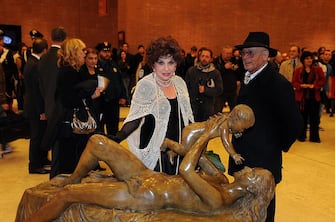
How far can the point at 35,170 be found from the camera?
4.82 m

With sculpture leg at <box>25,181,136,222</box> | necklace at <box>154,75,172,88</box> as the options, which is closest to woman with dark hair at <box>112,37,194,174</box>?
necklace at <box>154,75,172,88</box>

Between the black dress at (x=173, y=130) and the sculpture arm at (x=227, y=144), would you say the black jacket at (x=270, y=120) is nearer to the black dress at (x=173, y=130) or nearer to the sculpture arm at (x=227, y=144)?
the black dress at (x=173, y=130)

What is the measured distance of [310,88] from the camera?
6750 mm

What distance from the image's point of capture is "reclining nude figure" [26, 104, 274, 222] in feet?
6.19

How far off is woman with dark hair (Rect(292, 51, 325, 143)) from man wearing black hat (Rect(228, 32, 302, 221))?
4.37 meters

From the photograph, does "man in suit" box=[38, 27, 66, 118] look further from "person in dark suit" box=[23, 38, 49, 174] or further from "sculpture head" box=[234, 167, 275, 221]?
"sculpture head" box=[234, 167, 275, 221]

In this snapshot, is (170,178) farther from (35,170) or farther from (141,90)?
(35,170)

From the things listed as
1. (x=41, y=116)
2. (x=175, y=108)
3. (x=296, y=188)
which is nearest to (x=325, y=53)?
(x=296, y=188)

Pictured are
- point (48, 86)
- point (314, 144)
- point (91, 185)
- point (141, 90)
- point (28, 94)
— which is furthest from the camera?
point (314, 144)

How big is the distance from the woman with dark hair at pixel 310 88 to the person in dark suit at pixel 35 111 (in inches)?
164

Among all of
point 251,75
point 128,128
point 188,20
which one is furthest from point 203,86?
point 188,20

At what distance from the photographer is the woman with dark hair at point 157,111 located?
2.47m

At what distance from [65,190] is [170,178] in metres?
0.52

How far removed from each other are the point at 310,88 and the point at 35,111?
14.4 feet
